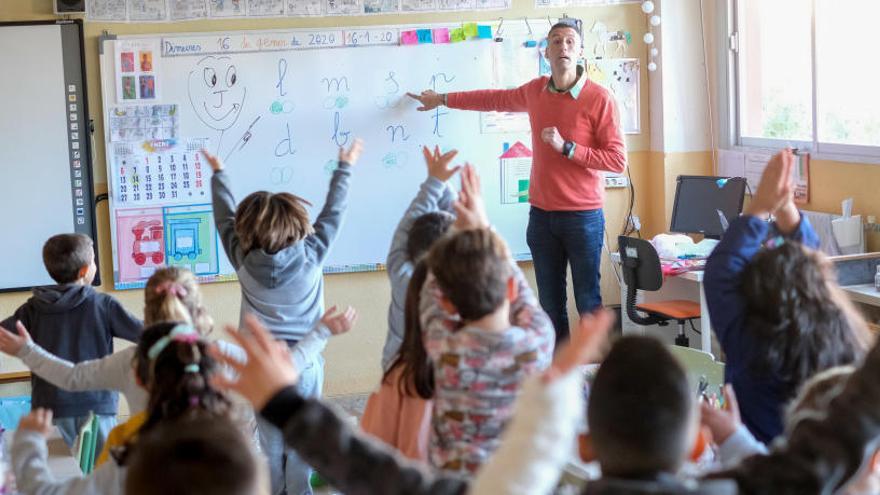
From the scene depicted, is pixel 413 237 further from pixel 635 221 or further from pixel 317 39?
pixel 635 221

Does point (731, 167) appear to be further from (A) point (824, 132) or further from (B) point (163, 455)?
(B) point (163, 455)

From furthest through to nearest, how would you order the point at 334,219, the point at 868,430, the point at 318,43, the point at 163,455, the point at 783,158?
the point at 318,43, the point at 334,219, the point at 783,158, the point at 868,430, the point at 163,455

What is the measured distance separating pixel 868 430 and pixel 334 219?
7.26 feet

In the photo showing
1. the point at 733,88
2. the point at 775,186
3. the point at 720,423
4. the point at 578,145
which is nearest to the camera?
the point at 720,423

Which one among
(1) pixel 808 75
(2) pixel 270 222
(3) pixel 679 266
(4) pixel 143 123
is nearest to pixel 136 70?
(4) pixel 143 123

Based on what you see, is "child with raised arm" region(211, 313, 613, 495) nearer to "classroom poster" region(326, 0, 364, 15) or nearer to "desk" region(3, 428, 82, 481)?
"desk" region(3, 428, 82, 481)

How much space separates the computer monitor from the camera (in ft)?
17.2

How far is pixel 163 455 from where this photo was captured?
4.05ft

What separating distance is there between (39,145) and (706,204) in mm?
3199

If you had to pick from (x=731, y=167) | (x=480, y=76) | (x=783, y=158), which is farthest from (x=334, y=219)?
(x=731, y=167)

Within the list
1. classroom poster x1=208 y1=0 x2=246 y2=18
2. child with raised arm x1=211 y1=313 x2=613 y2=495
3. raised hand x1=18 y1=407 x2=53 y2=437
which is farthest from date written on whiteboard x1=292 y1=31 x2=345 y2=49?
child with raised arm x1=211 y1=313 x2=613 y2=495

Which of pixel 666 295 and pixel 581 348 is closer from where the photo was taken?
pixel 581 348

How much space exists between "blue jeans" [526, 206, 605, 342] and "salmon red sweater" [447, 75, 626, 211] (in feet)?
0.20

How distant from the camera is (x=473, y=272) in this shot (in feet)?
6.87
